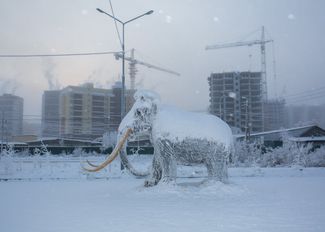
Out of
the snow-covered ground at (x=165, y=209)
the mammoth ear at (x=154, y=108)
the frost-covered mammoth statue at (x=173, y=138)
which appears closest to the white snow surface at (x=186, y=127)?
the frost-covered mammoth statue at (x=173, y=138)

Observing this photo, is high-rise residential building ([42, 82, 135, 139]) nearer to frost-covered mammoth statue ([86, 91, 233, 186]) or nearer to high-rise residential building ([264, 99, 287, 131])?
high-rise residential building ([264, 99, 287, 131])

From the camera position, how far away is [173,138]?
34.2 feet

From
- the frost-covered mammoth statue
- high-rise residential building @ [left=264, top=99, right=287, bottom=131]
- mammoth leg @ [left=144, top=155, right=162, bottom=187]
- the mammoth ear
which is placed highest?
high-rise residential building @ [left=264, top=99, right=287, bottom=131]

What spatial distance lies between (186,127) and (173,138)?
0.47 meters

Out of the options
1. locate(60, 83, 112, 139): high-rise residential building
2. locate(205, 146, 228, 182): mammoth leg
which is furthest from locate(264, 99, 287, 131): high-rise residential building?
locate(205, 146, 228, 182): mammoth leg

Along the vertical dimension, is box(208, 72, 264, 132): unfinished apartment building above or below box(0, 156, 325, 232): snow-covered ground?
above

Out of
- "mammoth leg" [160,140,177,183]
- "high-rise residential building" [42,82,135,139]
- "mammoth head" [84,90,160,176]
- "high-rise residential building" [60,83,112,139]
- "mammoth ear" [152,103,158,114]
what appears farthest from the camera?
"high-rise residential building" [60,83,112,139]

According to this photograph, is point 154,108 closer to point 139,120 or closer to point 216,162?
point 139,120

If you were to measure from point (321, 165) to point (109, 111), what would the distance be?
248 ft

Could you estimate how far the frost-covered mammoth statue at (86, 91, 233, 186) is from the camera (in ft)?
34.2

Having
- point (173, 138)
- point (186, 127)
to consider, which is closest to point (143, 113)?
point (173, 138)

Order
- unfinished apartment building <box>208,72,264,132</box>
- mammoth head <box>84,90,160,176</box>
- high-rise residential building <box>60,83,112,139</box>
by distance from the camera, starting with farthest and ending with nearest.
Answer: unfinished apartment building <box>208,72,264,132</box>
high-rise residential building <box>60,83,112,139</box>
mammoth head <box>84,90,160,176</box>

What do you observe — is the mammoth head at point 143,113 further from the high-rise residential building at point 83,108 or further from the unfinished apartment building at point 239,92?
the unfinished apartment building at point 239,92

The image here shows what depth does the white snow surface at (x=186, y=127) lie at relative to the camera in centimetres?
1045
